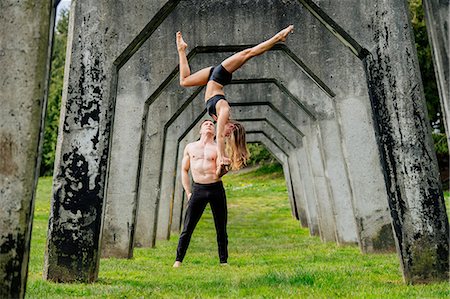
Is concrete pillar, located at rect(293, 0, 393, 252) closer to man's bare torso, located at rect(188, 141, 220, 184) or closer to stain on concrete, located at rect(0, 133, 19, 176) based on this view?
man's bare torso, located at rect(188, 141, 220, 184)

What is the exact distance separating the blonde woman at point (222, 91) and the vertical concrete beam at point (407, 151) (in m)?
1.14

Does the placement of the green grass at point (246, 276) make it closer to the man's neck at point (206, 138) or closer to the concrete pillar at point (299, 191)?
the man's neck at point (206, 138)

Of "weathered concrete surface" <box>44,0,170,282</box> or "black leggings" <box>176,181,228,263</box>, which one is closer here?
"weathered concrete surface" <box>44,0,170,282</box>

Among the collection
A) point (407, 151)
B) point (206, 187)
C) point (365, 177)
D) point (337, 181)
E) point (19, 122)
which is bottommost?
point (19, 122)

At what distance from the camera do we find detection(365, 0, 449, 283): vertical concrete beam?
287 inches

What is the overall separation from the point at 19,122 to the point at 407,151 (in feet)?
13.9

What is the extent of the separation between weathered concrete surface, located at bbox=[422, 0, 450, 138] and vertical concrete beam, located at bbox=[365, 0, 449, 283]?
76 centimetres

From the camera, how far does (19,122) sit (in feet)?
15.5

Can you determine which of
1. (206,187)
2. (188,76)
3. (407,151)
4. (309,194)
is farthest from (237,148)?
(309,194)

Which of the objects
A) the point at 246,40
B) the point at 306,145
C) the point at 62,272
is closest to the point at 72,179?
the point at 62,272

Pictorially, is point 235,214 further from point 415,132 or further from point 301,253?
point 415,132

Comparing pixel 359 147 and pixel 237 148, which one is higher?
pixel 359 147

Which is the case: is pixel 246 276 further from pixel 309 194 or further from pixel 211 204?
pixel 309 194

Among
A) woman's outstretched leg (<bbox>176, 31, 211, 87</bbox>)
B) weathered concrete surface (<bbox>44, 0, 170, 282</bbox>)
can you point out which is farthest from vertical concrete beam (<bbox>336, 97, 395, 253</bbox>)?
weathered concrete surface (<bbox>44, 0, 170, 282</bbox>)
